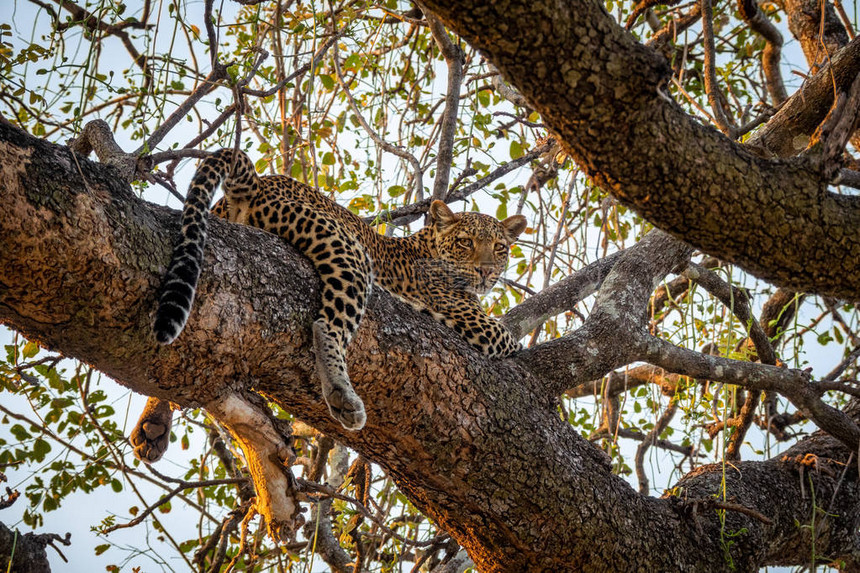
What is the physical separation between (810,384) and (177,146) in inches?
159

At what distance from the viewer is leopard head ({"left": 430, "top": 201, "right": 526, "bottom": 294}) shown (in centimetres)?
617

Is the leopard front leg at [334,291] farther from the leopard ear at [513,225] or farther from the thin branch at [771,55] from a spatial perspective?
the thin branch at [771,55]

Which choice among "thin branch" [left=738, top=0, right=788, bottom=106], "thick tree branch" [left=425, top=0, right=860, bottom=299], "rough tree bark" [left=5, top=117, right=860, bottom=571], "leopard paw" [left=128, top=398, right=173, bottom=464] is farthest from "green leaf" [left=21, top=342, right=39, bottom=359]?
"thin branch" [left=738, top=0, right=788, bottom=106]

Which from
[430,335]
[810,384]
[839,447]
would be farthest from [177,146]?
[839,447]

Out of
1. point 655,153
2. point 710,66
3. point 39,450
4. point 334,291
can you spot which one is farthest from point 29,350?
point 710,66

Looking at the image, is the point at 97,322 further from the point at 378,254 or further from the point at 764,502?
the point at 764,502

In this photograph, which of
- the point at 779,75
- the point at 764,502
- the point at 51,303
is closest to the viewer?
the point at 51,303

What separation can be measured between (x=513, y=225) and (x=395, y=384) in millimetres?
3375

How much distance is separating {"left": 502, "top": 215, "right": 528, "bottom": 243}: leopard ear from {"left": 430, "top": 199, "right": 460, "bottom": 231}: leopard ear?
0.50 m

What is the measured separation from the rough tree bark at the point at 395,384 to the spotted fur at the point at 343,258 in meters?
0.11

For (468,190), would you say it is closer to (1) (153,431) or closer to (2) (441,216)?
(2) (441,216)

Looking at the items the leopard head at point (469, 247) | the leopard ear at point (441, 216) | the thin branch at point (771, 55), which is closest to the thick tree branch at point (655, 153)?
the thin branch at point (771, 55)

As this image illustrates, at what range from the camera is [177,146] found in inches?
195

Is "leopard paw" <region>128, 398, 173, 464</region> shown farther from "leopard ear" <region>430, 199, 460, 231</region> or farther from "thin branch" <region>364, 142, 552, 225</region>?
"leopard ear" <region>430, 199, 460, 231</region>
